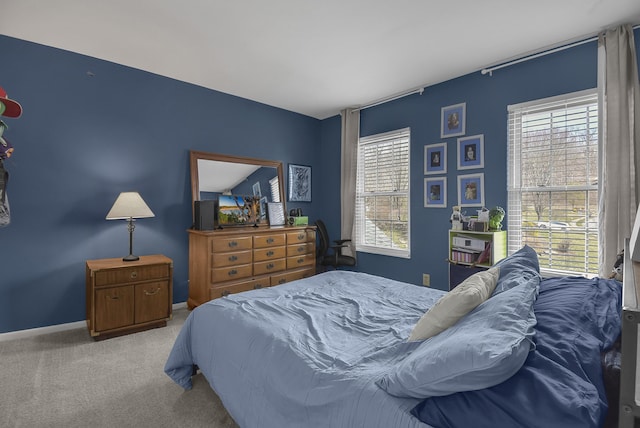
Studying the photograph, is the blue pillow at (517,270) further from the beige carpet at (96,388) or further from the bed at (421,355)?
the beige carpet at (96,388)

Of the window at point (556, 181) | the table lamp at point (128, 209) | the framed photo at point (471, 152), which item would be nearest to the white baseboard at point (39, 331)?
the table lamp at point (128, 209)

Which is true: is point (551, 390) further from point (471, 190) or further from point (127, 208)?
A: point (127, 208)

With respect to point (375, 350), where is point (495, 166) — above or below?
above

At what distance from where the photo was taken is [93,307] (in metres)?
2.74

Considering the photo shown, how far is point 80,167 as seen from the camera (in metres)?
3.09

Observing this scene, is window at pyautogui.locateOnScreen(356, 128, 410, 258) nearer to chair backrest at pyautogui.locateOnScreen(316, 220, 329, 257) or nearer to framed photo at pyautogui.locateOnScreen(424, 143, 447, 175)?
framed photo at pyautogui.locateOnScreen(424, 143, 447, 175)

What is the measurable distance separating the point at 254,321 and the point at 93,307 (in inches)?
78.0

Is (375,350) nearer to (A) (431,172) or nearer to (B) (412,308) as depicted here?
(B) (412,308)

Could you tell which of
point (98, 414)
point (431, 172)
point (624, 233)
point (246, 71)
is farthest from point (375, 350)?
point (246, 71)

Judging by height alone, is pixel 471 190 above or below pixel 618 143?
below

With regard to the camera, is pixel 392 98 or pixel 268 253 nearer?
pixel 268 253

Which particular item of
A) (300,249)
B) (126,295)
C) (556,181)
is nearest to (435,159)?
(556,181)

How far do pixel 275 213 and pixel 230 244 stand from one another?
3.35ft

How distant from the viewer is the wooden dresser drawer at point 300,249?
417 centimetres
